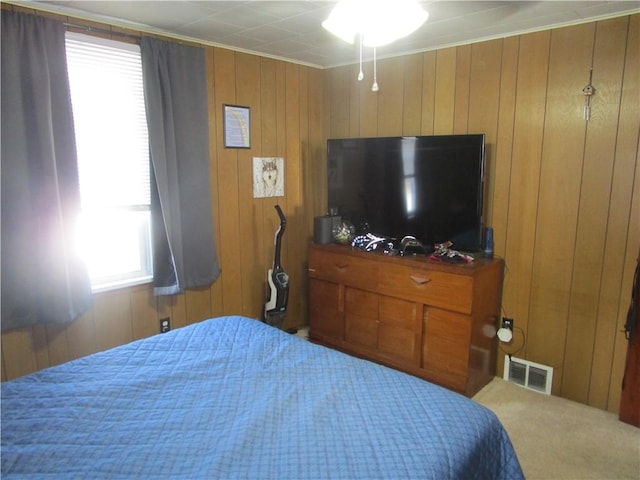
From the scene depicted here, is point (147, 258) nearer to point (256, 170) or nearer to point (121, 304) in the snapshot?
point (121, 304)

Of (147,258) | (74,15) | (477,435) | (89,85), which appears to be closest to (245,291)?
(147,258)

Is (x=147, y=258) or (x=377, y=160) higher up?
(x=377, y=160)

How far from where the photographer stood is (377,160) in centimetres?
347

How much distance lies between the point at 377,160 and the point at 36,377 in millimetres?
2629

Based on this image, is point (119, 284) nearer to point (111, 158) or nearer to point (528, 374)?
point (111, 158)

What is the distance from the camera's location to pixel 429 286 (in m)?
2.96

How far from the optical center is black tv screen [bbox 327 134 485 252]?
3023 mm

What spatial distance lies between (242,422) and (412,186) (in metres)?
2.29

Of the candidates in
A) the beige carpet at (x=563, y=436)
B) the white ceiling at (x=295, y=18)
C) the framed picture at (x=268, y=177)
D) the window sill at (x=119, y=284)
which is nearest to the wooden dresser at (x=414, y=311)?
the beige carpet at (x=563, y=436)

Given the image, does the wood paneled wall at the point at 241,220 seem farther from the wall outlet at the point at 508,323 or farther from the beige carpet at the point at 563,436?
the beige carpet at the point at 563,436

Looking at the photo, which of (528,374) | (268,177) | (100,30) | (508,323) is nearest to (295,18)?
(100,30)

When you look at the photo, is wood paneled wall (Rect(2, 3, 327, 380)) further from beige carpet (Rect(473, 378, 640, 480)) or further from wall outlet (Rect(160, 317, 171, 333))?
beige carpet (Rect(473, 378, 640, 480))

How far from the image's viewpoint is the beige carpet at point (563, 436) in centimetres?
225

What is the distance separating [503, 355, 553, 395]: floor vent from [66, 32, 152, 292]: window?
2.65 metres
